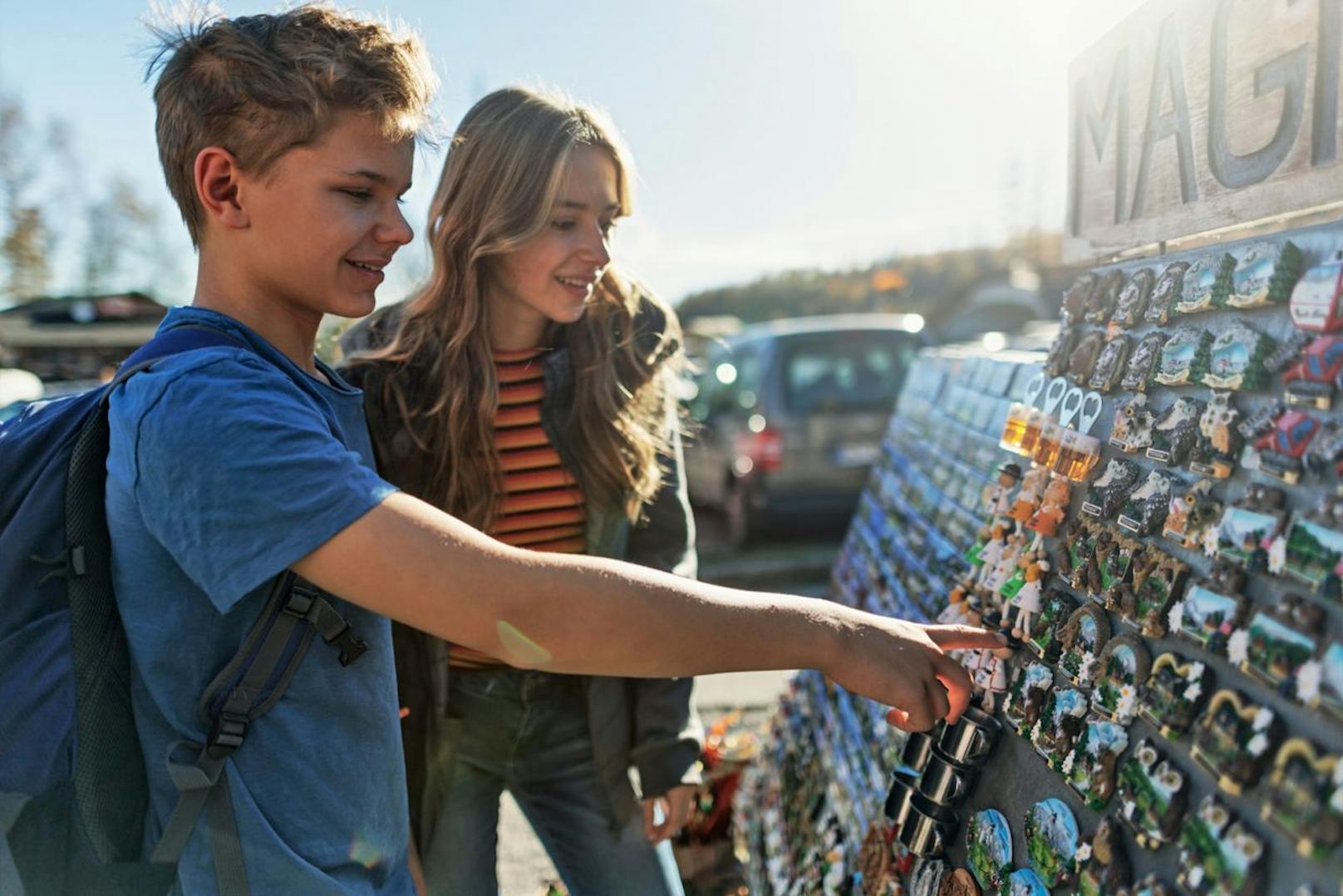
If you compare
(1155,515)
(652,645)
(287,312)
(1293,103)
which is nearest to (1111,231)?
(1293,103)

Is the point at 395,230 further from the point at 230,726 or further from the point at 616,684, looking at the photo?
the point at 616,684

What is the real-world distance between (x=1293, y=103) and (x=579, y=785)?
170cm

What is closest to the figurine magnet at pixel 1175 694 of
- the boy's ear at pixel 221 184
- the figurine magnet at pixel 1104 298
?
the figurine magnet at pixel 1104 298

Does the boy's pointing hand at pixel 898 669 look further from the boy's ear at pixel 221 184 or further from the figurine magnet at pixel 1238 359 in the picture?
the boy's ear at pixel 221 184

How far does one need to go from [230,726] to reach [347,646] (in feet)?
0.55

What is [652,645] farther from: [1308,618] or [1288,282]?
[1288,282]

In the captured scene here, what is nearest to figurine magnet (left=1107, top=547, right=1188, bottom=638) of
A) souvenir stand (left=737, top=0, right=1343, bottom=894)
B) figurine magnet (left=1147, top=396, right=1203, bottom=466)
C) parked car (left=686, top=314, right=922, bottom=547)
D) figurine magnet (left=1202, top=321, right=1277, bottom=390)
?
souvenir stand (left=737, top=0, right=1343, bottom=894)

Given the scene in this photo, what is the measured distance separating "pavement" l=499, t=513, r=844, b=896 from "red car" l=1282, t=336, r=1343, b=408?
1.70 metres

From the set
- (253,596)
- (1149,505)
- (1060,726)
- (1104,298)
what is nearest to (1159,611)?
(1149,505)

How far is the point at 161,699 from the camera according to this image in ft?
4.09

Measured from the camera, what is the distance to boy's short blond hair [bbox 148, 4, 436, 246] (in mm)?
1358

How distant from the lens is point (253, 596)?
4.15 ft

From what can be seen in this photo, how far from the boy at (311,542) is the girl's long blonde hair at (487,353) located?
54cm

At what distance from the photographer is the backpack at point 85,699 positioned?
4.04 ft
